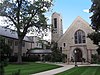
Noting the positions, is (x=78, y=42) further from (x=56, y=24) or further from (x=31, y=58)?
(x=31, y=58)

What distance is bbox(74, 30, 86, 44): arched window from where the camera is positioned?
56062 millimetres

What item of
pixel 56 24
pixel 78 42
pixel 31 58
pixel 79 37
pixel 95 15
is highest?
pixel 56 24

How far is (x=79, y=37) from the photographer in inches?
2218

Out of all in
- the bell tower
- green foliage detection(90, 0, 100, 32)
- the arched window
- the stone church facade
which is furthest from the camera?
the bell tower

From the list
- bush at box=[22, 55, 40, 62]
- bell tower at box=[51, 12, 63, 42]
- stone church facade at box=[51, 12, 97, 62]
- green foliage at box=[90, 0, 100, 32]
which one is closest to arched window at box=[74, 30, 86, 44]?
stone church facade at box=[51, 12, 97, 62]

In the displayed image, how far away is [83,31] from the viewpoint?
56219mm

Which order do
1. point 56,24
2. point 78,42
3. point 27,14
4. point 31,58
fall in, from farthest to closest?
point 56,24 → point 78,42 → point 31,58 → point 27,14

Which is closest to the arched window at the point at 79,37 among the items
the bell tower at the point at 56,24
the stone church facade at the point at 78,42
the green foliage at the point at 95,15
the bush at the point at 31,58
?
the stone church facade at the point at 78,42

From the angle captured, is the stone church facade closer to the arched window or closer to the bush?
the arched window

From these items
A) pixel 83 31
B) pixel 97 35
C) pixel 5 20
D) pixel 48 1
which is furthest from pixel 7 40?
pixel 97 35

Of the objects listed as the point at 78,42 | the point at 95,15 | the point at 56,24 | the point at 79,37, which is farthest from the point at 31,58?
the point at 95,15

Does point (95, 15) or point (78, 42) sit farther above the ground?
point (95, 15)

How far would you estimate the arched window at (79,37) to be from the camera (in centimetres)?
5606

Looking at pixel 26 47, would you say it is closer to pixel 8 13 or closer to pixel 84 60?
pixel 84 60
